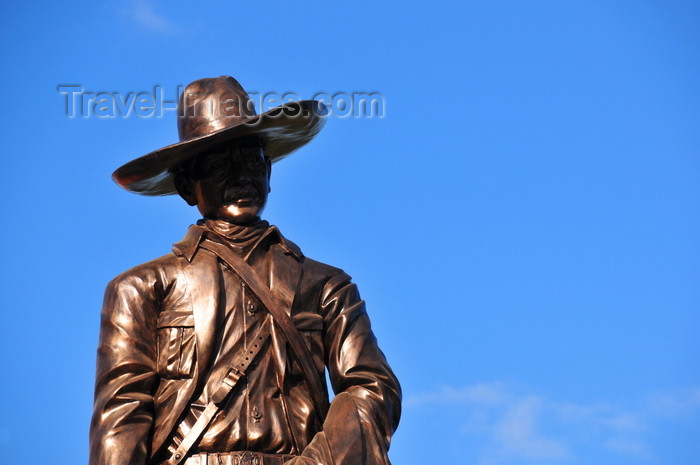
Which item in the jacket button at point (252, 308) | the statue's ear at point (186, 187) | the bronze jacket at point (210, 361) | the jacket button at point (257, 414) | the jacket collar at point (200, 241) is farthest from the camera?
the statue's ear at point (186, 187)

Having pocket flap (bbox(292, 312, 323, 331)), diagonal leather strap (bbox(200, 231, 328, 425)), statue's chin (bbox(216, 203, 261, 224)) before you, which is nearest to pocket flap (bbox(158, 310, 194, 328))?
diagonal leather strap (bbox(200, 231, 328, 425))

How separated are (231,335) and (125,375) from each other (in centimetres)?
72

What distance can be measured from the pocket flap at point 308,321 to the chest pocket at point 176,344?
698 millimetres

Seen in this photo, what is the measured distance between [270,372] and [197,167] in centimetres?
162

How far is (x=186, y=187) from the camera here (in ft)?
28.0

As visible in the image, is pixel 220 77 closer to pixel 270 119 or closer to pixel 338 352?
pixel 270 119

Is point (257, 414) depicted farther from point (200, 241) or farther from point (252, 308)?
point (200, 241)

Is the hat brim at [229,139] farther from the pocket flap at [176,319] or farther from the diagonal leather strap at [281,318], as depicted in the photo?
the pocket flap at [176,319]

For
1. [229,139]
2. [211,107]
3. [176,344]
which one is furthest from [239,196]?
[176,344]

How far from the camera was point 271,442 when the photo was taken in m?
7.50

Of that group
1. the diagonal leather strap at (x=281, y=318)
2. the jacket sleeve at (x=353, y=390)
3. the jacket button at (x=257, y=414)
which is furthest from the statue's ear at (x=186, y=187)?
Result: the jacket button at (x=257, y=414)

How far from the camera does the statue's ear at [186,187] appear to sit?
8.51 meters

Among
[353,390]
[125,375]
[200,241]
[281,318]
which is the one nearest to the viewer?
[125,375]

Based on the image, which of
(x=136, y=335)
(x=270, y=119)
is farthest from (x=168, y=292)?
(x=270, y=119)
